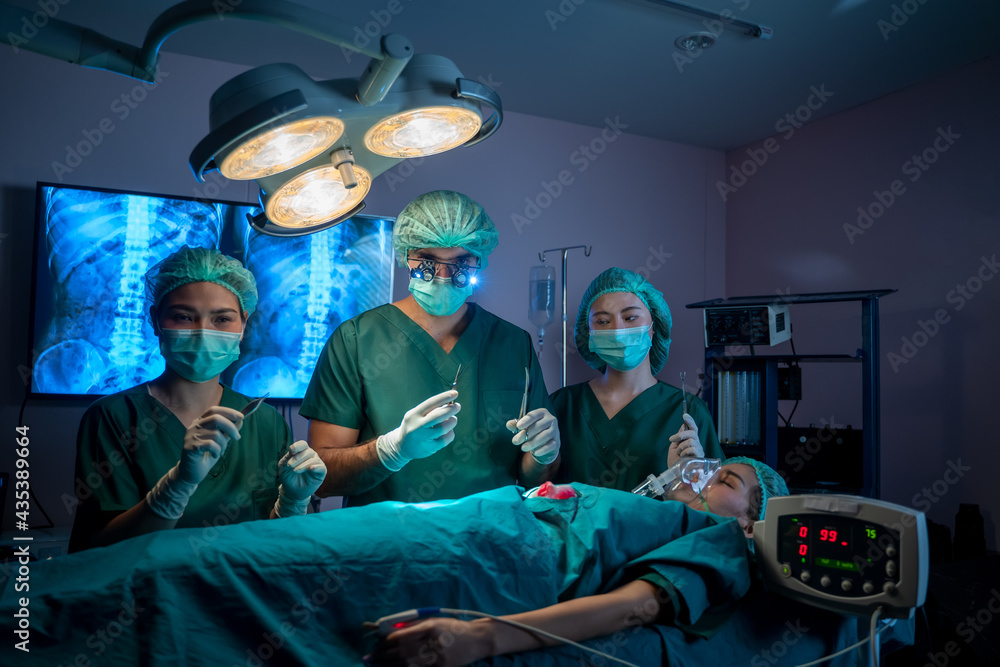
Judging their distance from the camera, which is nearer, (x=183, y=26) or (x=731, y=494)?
(x=183, y=26)

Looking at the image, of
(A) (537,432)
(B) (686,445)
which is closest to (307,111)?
(A) (537,432)

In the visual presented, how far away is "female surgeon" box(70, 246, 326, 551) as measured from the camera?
1.47 meters

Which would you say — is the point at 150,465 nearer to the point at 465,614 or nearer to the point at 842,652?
the point at 465,614

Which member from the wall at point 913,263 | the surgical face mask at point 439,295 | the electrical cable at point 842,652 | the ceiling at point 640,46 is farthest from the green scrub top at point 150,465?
the wall at point 913,263

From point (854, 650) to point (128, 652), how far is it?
4.70 feet

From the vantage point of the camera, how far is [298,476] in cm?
160

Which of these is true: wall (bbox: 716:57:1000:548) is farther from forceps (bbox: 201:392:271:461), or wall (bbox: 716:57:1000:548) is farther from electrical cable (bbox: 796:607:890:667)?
forceps (bbox: 201:392:271:461)

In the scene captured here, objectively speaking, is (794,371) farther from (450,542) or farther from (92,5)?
(92,5)

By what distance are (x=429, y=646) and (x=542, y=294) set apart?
7.89 ft

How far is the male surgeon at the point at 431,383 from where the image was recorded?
192cm

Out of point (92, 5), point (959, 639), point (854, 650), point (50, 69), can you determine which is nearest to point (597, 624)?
point (854, 650)

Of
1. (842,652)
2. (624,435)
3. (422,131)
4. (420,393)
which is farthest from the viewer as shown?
(624,435)

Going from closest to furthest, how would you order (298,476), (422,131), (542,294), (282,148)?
(282,148), (422,131), (298,476), (542,294)

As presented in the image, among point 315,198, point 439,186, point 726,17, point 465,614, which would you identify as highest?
point 726,17
